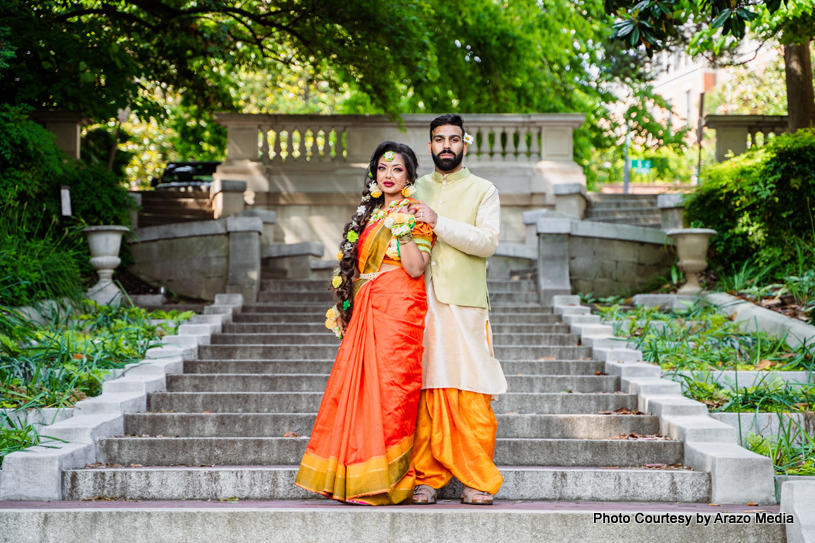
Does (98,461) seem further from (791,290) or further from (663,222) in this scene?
(663,222)

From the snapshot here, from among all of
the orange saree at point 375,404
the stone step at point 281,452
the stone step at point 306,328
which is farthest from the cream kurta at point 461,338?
the stone step at point 306,328

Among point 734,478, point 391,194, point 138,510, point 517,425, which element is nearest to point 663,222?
point 517,425

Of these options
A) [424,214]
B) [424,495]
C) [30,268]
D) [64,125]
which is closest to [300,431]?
[424,495]

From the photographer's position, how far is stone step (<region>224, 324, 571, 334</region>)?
7820mm

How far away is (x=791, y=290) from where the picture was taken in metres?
8.02

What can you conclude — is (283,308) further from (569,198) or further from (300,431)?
(569,198)

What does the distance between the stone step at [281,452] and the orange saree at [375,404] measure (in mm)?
1149

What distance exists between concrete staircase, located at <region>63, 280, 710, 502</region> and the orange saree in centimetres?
68

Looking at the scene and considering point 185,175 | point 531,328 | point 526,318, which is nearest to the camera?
point 531,328

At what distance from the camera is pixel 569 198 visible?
40.0ft

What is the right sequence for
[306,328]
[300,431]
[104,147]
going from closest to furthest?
[300,431]
[306,328]
[104,147]

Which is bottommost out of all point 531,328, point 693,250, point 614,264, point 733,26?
point 531,328

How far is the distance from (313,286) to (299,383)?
361 cm

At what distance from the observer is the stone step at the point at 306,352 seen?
277 inches
